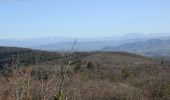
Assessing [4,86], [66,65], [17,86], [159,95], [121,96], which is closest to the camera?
[66,65]

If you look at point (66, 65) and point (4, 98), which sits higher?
point (66, 65)

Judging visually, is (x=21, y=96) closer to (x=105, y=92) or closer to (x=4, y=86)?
(x=4, y=86)

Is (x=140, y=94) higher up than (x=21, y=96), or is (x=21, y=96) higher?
(x=21, y=96)

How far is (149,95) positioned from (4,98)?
9354 mm

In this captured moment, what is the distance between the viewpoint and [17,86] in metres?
6.18

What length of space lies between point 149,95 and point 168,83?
1.03 meters

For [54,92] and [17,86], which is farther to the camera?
[17,86]

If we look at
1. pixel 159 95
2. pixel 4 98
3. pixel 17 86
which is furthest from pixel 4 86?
pixel 159 95

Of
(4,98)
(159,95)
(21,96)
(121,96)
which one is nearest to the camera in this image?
(21,96)

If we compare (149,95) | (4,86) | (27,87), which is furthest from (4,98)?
(149,95)

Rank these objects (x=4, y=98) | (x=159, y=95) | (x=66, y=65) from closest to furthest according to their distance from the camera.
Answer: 1. (x=66, y=65)
2. (x=4, y=98)
3. (x=159, y=95)

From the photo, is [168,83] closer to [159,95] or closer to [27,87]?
[159,95]

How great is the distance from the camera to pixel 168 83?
16281 millimetres

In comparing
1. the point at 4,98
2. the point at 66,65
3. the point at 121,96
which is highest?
the point at 66,65
